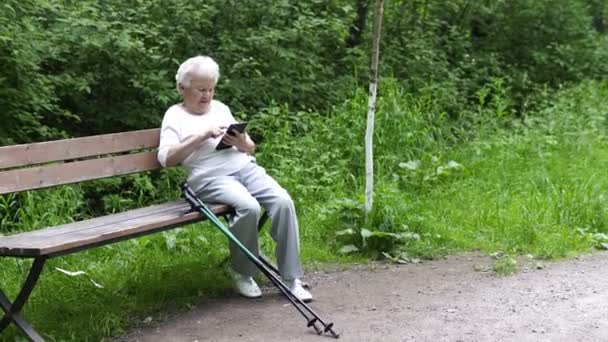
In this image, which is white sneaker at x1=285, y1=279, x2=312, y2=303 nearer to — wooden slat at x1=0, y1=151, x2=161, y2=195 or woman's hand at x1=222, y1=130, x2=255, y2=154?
woman's hand at x1=222, y1=130, x2=255, y2=154

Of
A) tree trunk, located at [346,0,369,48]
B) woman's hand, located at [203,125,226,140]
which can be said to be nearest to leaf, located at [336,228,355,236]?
woman's hand, located at [203,125,226,140]

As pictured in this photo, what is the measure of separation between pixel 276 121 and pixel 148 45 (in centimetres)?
140

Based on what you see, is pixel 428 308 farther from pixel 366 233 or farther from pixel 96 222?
pixel 96 222

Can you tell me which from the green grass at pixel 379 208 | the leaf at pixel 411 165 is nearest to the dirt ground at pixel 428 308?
the green grass at pixel 379 208

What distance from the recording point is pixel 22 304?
3760 mm

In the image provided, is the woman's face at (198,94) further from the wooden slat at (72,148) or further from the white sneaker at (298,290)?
the white sneaker at (298,290)

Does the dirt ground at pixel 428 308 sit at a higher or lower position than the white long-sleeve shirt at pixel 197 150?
lower

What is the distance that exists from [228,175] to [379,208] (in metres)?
1.30

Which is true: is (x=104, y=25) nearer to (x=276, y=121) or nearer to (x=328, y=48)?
(x=276, y=121)

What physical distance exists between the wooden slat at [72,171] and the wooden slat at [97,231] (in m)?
0.25

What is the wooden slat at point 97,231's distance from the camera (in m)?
3.60

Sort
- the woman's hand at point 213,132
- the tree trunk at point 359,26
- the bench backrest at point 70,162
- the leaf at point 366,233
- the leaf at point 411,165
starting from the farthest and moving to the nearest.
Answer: the tree trunk at point 359,26 < the leaf at point 411,165 < the leaf at point 366,233 < the woman's hand at point 213,132 < the bench backrest at point 70,162

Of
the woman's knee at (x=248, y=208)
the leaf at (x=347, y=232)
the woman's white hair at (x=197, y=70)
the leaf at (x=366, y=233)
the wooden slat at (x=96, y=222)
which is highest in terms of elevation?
the woman's white hair at (x=197, y=70)

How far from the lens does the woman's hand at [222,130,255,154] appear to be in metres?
4.57
